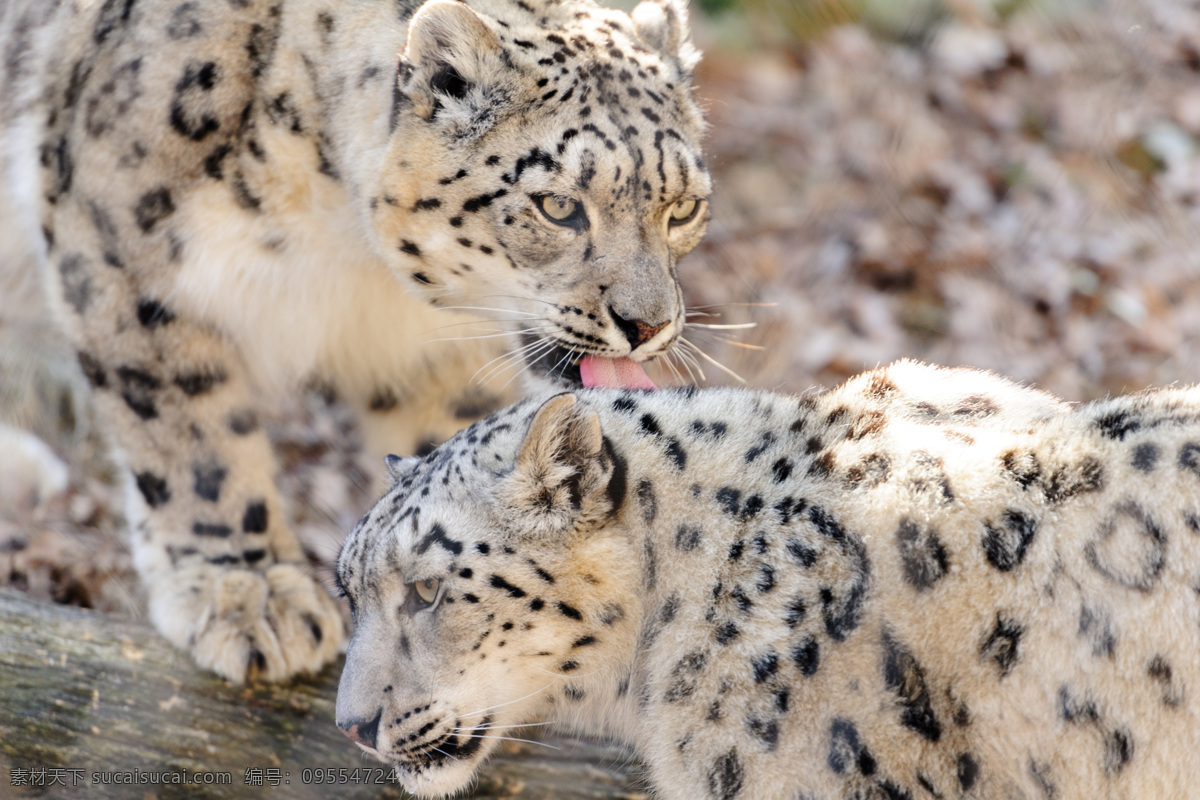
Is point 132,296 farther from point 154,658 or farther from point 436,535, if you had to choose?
point 436,535

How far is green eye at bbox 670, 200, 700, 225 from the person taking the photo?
12.4 feet

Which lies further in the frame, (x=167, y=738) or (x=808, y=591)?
(x=167, y=738)

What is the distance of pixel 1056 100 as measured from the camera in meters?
7.95

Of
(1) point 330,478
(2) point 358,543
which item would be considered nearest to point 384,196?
(2) point 358,543

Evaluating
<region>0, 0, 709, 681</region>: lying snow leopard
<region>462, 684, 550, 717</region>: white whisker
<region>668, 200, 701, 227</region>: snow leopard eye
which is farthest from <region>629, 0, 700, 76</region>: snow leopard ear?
<region>462, 684, 550, 717</region>: white whisker

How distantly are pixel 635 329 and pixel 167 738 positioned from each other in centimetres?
176

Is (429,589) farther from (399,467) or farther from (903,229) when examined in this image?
(903,229)

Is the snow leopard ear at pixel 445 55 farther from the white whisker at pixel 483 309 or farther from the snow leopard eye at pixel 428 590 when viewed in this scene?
the snow leopard eye at pixel 428 590

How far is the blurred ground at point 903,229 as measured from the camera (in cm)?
596

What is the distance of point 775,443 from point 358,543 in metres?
1.05

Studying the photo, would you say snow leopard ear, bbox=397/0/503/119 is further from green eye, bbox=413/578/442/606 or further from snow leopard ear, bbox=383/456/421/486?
green eye, bbox=413/578/442/606

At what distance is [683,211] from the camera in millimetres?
3809

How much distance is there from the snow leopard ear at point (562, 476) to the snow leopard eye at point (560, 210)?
962mm

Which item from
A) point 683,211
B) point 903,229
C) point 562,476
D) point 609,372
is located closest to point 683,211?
point 683,211
